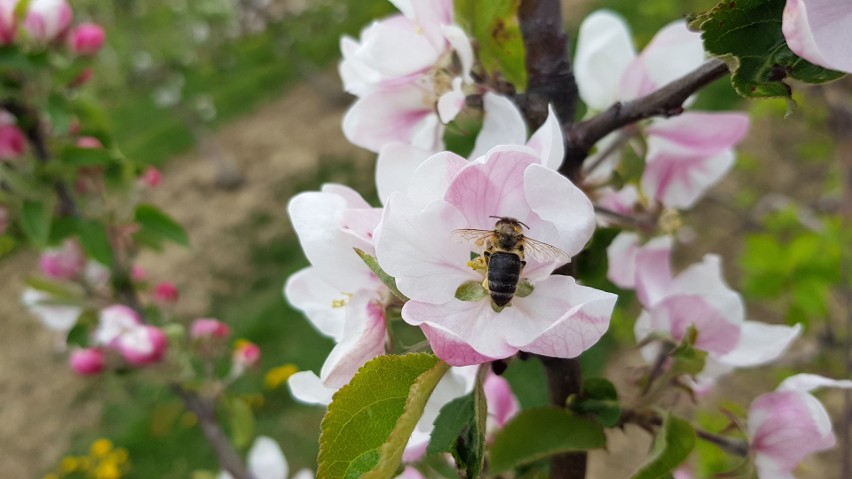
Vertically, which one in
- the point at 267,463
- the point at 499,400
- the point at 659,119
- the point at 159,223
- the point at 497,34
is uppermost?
the point at 497,34

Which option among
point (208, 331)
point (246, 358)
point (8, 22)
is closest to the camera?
point (8, 22)

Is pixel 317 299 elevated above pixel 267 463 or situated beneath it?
elevated above

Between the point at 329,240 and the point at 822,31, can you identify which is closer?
the point at 822,31

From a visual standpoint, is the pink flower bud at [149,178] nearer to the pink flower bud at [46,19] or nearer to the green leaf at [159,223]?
the green leaf at [159,223]

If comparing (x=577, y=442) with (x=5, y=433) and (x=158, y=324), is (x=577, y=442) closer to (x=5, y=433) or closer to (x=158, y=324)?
(x=158, y=324)

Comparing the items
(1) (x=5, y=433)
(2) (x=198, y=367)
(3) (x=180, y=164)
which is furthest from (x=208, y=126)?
(2) (x=198, y=367)

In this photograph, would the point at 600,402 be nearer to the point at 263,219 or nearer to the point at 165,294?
the point at 165,294

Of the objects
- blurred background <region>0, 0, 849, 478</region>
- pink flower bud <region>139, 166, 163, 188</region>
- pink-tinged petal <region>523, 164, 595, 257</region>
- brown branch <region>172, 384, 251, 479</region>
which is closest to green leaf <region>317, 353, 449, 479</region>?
pink-tinged petal <region>523, 164, 595, 257</region>

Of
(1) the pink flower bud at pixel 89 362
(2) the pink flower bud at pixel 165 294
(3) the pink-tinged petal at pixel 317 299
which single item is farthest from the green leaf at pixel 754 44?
(2) the pink flower bud at pixel 165 294

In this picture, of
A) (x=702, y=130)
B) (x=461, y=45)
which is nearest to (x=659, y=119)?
(x=702, y=130)
